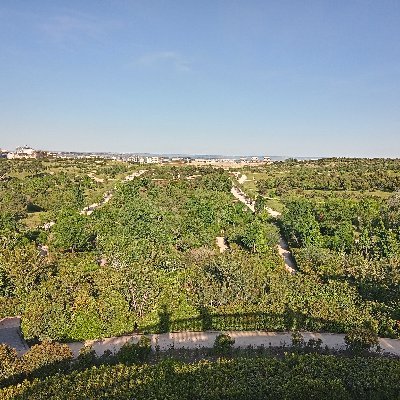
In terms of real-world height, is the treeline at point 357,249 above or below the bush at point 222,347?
above

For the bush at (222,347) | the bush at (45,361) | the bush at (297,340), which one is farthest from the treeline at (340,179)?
the bush at (45,361)

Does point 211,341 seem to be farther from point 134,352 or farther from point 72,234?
point 72,234

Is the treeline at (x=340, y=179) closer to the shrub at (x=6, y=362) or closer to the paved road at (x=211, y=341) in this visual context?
the paved road at (x=211, y=341)

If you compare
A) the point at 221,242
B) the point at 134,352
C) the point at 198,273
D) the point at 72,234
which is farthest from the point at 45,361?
the point at 221,242

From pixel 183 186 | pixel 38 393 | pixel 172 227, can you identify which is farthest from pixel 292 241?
pixel 183 186

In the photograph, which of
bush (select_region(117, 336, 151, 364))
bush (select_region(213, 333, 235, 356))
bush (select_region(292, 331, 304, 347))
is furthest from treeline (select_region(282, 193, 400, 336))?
bush (select_region(117, 336, 151, 364))

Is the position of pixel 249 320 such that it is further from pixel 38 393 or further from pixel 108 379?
pixel 38 393

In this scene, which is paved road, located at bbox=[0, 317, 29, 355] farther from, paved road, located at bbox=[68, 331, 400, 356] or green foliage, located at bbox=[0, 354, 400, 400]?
green foliage, located at bbox=[0, 354, 400, 400]
